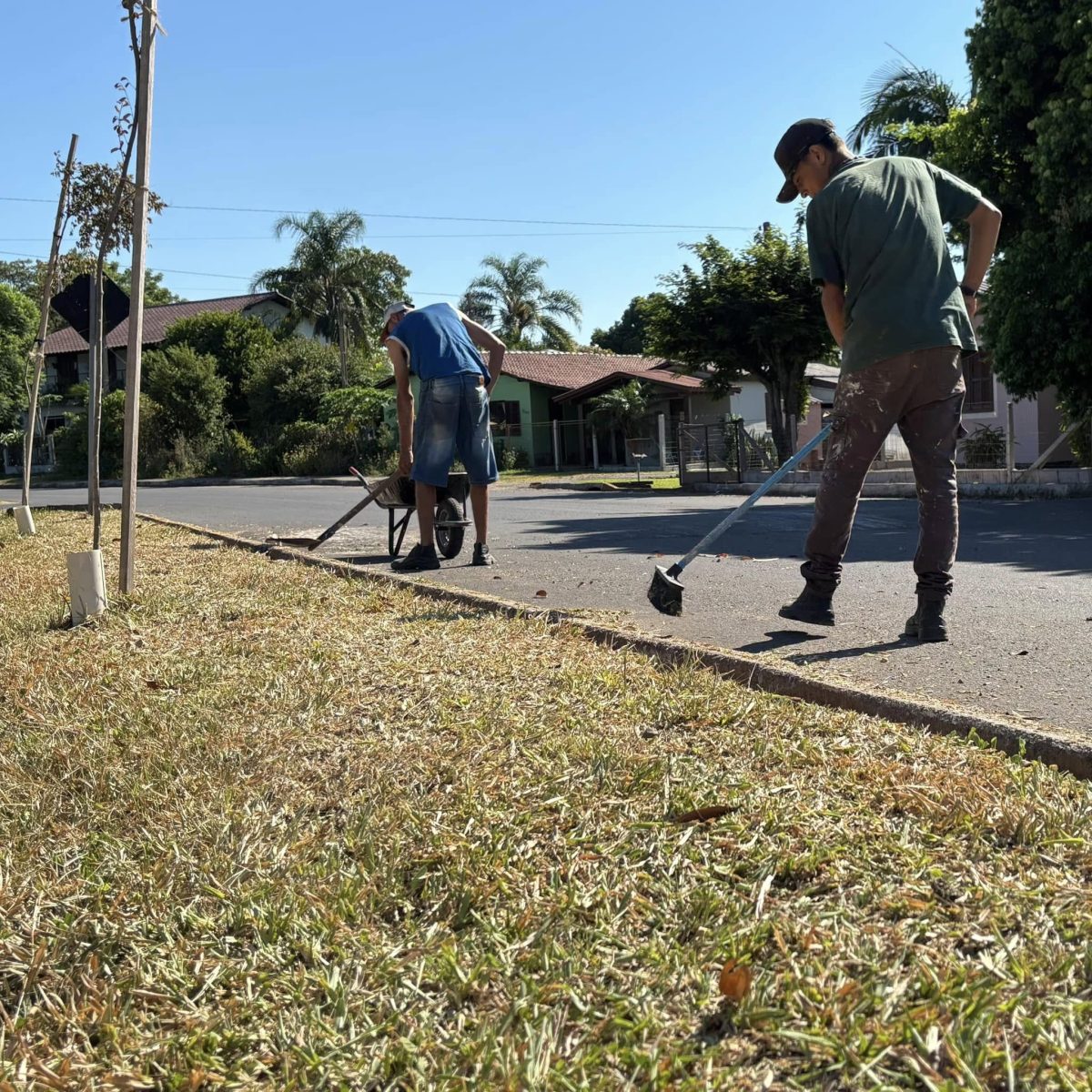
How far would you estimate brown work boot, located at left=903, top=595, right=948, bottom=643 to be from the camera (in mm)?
4336

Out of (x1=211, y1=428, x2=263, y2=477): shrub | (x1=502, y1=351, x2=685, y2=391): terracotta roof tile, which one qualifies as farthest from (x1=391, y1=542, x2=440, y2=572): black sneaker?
(x1=211, y1=428, x2=263, y2=477): shrub

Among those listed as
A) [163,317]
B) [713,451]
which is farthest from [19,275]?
[713,451]

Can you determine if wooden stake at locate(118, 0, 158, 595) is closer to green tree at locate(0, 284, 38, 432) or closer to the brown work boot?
the brown work boot

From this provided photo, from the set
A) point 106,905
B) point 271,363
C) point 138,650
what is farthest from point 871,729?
point 271,363

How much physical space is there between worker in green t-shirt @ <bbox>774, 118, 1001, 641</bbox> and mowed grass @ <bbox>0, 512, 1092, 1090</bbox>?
1175 millimetres

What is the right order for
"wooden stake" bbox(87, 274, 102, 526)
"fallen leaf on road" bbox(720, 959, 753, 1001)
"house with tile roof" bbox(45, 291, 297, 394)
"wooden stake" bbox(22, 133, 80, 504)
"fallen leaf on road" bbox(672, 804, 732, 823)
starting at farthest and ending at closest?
1. "house with tile roof" bbox(45, 291, 297, 394)
2. "wooden stake" bbox(22, 133, 80, 504)
3. "wooden stake" bbox(87, 274, 102, 526)
4. "fallen leaf on road" bbox(672, 804, 732, 823)
5. "fallen leaf on road" bbox(720, 959, 753, 1001)

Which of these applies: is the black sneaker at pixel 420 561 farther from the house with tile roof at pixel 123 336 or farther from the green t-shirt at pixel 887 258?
the house with tile roof at pixel 123 336

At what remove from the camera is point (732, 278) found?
2544cm

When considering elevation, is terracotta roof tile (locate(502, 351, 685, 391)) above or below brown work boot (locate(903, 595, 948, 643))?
above

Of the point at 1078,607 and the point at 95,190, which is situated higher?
the point at 95,190

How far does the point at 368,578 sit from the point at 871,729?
3904 millimetres

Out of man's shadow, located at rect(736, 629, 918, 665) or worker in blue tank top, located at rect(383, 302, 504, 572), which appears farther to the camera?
A: worker in blue tank top, located at rect(383, 302, 504, 572)

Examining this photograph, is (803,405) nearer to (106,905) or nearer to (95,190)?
(95,190)

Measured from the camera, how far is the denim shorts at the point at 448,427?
7.06 m
